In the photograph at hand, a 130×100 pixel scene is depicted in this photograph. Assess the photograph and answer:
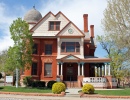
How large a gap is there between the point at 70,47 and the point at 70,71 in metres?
4.14

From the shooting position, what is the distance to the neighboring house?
34.4 meters

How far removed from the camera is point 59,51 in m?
35.5

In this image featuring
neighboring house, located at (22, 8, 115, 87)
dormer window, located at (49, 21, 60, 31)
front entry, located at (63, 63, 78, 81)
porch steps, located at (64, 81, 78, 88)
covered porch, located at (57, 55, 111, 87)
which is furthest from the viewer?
dormer window, located at (49, 21, 60, 31)

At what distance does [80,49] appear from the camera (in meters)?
35.4

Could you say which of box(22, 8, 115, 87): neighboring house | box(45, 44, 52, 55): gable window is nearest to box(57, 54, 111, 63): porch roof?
box(22, 8, 115, 87): neighboring house

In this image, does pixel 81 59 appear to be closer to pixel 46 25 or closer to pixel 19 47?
pixel 46 25

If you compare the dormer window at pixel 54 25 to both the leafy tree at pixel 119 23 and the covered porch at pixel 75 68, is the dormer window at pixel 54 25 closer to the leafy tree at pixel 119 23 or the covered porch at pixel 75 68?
the covered porch at pixel 75 68

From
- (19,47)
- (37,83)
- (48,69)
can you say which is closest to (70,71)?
(48,69)

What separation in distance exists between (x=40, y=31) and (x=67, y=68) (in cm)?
787

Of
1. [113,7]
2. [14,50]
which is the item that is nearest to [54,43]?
[14,50]

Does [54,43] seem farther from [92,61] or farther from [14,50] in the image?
[14,50]

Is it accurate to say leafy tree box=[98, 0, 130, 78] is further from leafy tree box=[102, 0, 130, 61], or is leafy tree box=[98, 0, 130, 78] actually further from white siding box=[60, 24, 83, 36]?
white siding box=[60, 24, 83, 36]

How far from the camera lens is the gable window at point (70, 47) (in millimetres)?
35562

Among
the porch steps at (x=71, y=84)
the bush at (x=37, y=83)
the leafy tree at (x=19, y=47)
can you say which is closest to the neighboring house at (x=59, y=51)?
the porch steps at (x=71, y=84)
